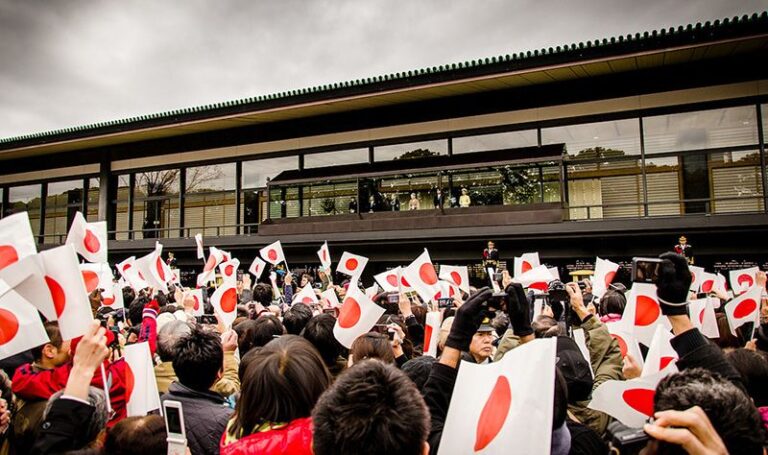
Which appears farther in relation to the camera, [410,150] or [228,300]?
[410,150]

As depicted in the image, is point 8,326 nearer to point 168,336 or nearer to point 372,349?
point 168,336

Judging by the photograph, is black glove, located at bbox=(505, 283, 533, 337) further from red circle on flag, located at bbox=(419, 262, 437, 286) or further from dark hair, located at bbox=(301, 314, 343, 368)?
red circle on flag, located at bbox=(419, 262, 437, 286)

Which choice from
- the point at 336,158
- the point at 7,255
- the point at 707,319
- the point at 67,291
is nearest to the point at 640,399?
the point at 67,291

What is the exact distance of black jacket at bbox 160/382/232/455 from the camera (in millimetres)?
2840

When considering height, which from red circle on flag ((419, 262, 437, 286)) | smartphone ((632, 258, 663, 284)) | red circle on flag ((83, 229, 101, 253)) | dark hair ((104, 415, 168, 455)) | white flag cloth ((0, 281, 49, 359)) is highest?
red circle on flag ((83, 229, 101, 253))

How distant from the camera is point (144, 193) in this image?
21031 millimetres

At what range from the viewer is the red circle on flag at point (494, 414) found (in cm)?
196

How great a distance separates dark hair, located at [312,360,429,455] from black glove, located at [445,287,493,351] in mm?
536

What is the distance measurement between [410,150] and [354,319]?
492 inches

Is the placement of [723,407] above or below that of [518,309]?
below

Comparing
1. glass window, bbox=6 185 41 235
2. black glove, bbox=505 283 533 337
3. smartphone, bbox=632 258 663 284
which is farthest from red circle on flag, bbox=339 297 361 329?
glass window, bbox=6 185 41 235

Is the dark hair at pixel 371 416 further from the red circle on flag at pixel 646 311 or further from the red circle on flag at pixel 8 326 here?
the red circle on flag at pixel 646 311

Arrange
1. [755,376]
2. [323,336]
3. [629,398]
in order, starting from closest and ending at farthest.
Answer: [629,398] → [755,376] → [323,336]

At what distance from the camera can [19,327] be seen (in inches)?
117
